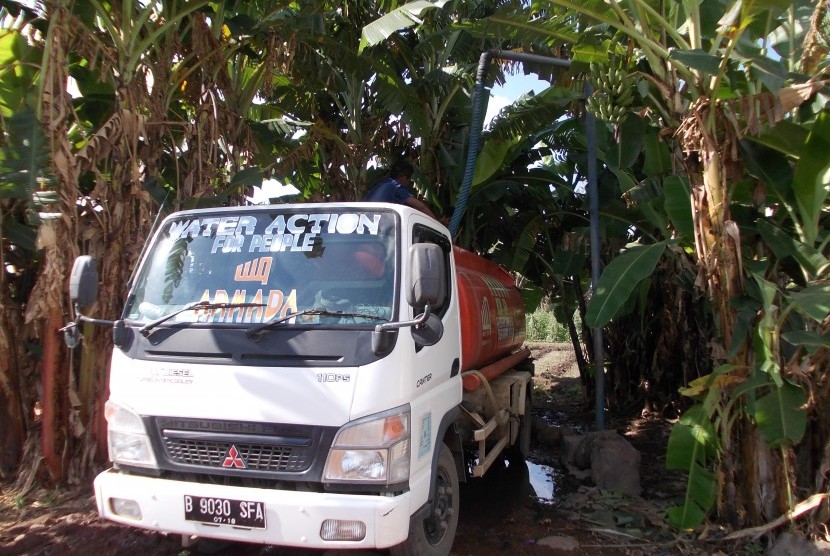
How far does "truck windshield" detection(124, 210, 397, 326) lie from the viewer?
353 centimetres

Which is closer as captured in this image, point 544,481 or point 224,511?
point 224,511

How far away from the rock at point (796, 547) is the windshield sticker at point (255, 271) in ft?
12.9

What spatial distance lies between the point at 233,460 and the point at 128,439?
69 centimetres

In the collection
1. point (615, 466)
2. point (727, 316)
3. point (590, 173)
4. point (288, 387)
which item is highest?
point (590, 173)

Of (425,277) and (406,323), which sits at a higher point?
(425,277)

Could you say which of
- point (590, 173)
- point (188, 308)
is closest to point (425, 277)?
point (188, 308)

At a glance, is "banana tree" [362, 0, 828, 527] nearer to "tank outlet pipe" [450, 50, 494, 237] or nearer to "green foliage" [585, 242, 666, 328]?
"green foliage" [585, 242, 666, 328]

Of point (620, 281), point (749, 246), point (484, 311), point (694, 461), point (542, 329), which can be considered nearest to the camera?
point (694, 461)

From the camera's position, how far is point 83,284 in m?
3.69

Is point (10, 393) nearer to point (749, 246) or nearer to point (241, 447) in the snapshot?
point (241, 447)

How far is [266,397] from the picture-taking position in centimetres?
323

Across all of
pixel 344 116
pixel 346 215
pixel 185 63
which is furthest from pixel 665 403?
pixel 185 63

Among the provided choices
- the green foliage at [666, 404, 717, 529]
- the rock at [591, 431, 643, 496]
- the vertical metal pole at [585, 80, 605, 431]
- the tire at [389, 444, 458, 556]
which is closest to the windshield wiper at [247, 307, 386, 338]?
the tire at [389, 444, 458, 556]

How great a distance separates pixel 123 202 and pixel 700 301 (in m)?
6.65
